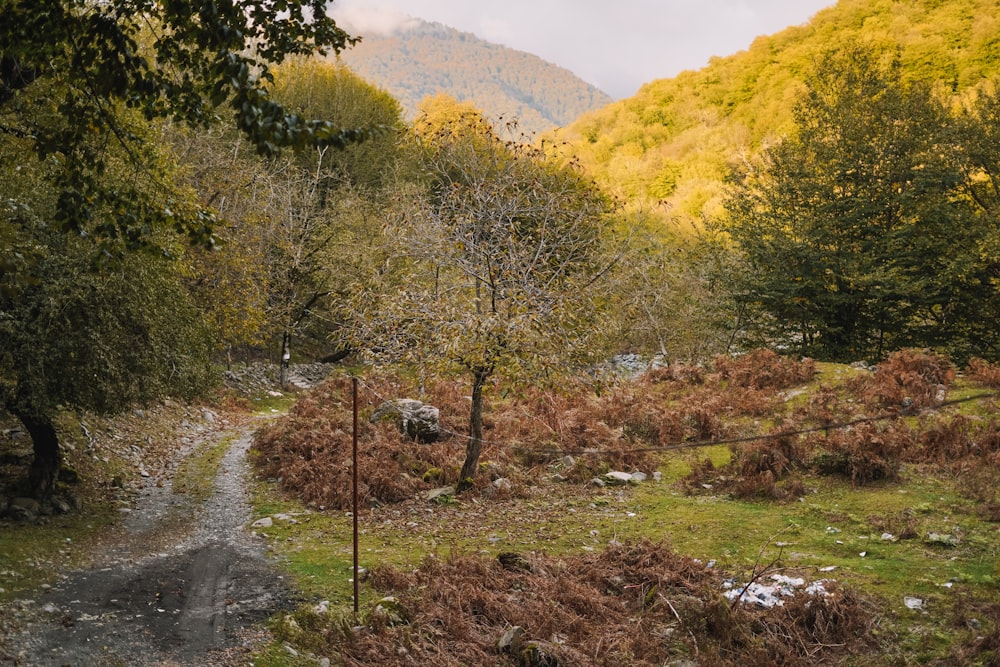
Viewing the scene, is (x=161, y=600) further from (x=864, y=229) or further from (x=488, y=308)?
(x=864, y=229)

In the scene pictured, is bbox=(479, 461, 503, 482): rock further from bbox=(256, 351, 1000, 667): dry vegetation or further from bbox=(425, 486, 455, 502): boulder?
bbox=(425, 486, 455, 502): boulder

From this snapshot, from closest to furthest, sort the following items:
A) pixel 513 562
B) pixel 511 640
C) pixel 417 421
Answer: pixel 511 640
pixel 513 562
pixel 417 421

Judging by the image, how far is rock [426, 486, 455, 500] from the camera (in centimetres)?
1217

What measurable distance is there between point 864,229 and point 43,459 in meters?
22.5

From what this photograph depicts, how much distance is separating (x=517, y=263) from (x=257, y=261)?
15005 mm

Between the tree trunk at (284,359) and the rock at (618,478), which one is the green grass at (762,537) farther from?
the tree trunk at (284,359)

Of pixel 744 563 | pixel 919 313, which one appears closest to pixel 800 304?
pixel 919 313

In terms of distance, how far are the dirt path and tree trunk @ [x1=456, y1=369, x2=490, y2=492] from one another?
13.0 feet

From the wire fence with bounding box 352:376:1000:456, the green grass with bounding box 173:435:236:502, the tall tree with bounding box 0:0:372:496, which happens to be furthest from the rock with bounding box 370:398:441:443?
the tall tree with bounding box 0:0:372:496

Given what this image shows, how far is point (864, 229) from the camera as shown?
21.1 m

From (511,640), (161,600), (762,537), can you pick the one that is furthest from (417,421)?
(511,640)

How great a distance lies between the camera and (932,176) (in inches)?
803

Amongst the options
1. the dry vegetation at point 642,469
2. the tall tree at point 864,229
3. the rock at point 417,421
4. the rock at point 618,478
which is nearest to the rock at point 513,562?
the dry vegetation at point 642,469

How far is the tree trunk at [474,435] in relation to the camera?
39.5 feet
